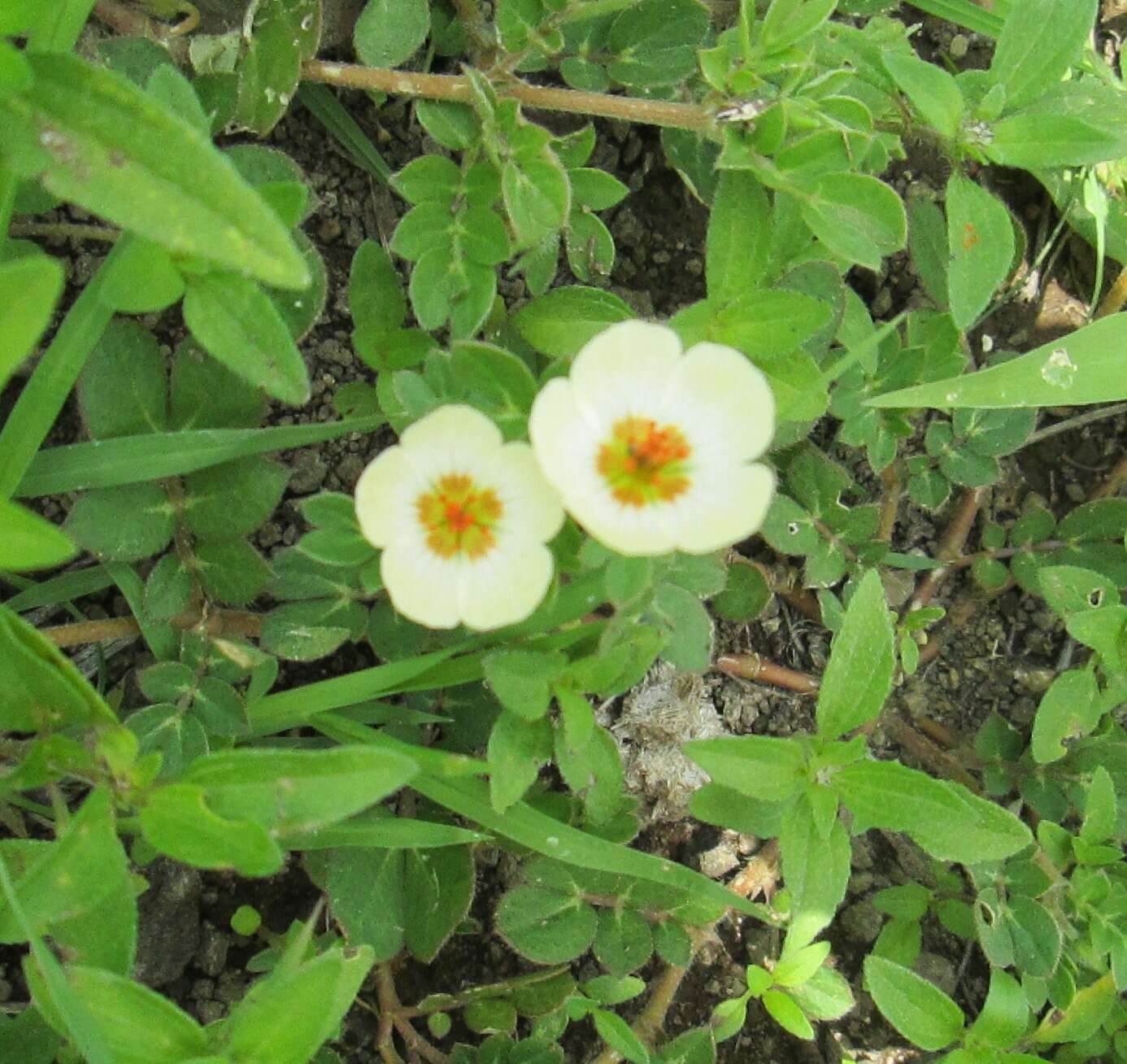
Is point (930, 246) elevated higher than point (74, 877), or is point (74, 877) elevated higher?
point (930, 246)

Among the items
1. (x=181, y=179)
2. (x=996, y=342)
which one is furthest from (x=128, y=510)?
(x=996, y=342)

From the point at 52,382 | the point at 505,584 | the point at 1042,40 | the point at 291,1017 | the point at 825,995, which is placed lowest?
the point at 825,995

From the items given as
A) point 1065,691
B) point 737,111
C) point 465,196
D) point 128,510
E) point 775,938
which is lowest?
point 775,938

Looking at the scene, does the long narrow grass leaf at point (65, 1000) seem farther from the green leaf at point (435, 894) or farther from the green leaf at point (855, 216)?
the green leaf at point (855, 216)

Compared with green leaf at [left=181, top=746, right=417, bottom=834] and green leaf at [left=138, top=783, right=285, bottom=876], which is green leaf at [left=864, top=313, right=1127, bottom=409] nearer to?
green leaf at [left=181, top=746, right=417, bottom=834]

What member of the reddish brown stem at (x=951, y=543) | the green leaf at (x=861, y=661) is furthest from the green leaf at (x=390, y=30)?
the reddish brown stem at (x=951, y=543)

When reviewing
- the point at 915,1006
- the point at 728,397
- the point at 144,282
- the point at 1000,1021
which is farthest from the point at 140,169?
the point at 1000,1021

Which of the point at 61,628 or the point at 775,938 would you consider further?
the point at 775,938

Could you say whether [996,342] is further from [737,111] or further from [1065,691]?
[737,111]

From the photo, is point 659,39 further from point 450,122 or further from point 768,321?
point 768,321
